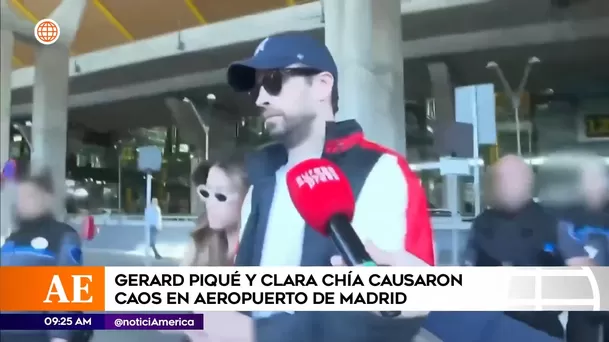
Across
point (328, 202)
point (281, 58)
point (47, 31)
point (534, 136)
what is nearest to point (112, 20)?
point (47, 31)

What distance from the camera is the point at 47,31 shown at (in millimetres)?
1912

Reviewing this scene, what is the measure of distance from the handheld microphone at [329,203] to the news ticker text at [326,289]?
61 mm

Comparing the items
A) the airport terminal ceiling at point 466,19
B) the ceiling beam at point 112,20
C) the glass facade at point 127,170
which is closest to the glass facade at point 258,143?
the glass facade at point 127,170

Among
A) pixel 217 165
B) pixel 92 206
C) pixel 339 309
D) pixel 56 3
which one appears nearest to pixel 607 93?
pixel 339 309

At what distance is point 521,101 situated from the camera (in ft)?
5.62

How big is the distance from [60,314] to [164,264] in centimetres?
37

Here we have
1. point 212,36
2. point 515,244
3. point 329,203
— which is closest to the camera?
point 329,203

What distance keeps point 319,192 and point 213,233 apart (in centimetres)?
38

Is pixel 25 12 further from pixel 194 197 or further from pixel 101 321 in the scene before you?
pixel 101 321

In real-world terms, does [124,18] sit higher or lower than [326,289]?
higher

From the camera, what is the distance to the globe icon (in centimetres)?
190

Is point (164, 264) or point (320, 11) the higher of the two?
point (320, 11)

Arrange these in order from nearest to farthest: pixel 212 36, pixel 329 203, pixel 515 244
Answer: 1. pixel 329 203
2. pixel 515 244
3. pixel 212 36

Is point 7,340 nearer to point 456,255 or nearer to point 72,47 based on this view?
point 72,47
